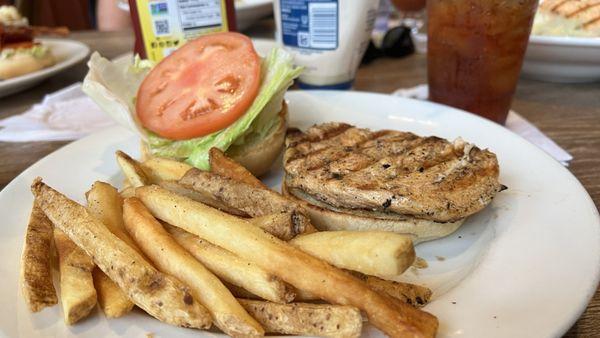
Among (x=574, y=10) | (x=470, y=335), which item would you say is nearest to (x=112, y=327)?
(x=470, y=335)

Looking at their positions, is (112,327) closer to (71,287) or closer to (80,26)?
(71,287)

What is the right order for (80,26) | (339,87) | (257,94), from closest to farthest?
1. (257,94)
2. (339,87)
3. (80,26)

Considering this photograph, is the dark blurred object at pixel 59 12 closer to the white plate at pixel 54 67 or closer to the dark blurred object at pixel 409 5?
the white plate at pixel 54 67

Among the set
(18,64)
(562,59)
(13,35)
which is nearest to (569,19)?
(562,59)

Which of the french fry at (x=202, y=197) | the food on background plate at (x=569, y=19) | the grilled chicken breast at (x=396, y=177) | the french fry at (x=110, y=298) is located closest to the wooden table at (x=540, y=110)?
the food on background plate at (x=569, y=19)

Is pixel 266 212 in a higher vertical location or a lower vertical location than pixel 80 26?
higher

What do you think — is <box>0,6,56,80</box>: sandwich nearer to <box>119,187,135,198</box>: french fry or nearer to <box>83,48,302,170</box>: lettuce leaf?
<box>83,48,302,170</box>: lettuce leaf

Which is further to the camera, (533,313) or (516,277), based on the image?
(516,277)
